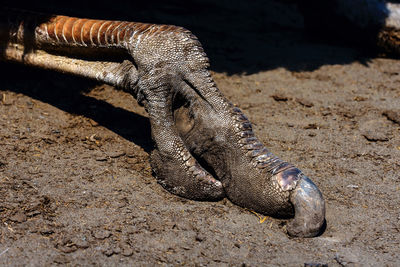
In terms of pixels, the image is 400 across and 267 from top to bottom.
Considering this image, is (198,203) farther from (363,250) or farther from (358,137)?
(358,137)

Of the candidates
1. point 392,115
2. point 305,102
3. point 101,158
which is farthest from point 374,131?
point 101,158

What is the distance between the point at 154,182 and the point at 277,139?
38.0 inches

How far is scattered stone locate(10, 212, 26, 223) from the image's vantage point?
2.23m

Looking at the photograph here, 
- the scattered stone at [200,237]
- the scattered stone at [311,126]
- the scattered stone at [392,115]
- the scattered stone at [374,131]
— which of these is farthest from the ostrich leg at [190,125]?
the scattered stone at [392,115]

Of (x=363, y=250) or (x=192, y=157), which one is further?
(x=192, y=157)

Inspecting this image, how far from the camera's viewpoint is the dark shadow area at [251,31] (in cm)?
431

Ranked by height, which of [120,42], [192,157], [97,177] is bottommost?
[97,177]

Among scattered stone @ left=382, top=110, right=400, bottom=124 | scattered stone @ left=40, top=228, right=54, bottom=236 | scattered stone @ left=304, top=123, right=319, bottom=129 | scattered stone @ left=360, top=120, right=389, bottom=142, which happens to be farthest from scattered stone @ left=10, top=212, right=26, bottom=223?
scattered stone @ left=382, top=110, right=400, bottom=124

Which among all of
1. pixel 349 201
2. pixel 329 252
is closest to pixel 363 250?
pixel 329 252

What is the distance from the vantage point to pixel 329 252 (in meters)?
2.21

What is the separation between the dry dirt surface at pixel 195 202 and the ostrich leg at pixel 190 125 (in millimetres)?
104

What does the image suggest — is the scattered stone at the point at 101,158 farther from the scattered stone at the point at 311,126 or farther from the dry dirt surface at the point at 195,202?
Result: the scattered stone at the point at 311,126

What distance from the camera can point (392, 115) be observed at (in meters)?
3.52

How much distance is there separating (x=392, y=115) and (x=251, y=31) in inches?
80.0
